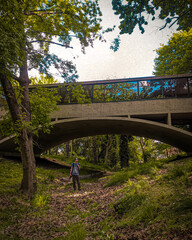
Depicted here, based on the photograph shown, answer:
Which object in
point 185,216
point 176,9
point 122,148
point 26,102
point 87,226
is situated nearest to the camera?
point 185,216

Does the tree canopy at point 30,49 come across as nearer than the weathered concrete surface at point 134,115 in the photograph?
Yes

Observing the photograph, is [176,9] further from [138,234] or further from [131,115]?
[131,115]

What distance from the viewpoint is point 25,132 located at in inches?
283

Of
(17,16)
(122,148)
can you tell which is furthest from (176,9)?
(122,148)

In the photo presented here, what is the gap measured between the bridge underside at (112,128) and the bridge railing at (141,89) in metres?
1.70

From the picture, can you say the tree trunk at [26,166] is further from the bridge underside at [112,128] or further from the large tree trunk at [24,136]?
the bridge underside at [112,128]

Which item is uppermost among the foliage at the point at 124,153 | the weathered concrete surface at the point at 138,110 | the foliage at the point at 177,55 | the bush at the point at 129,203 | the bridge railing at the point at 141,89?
the foliage at the point at 177,55

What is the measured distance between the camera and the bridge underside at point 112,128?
43.0ft

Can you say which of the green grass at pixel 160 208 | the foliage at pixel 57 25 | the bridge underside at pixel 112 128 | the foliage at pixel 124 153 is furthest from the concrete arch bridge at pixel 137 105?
the foliage at pixel 124 153

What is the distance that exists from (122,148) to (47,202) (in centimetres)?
1657

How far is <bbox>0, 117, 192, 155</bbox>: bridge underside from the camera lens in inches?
516

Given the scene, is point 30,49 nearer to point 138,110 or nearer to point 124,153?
point 138,110

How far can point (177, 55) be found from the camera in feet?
63.4

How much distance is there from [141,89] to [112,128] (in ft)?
15.6
